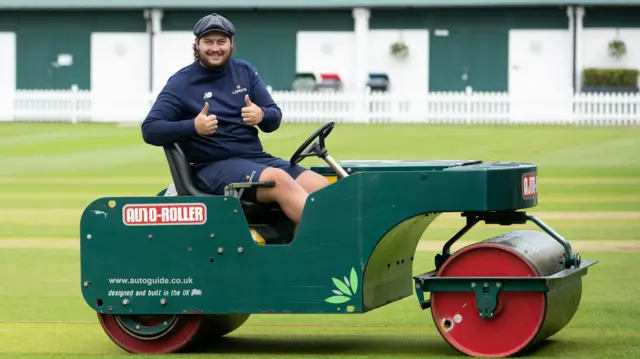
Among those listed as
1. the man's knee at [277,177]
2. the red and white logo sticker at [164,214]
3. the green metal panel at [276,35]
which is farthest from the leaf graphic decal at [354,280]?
the green metal panel at [276,35]

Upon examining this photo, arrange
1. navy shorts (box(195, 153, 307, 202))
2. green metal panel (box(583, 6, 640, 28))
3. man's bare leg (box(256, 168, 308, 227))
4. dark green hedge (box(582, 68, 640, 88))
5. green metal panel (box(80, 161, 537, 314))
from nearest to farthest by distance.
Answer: green metal panel (box(80, 161, 537, 314)), man's bare leg (box(256, 168, 308, 227)), navy shorts (box(195, 153, 307, 202)), dark green hedge (box(582, 68, 640, 88)), green metal panel (box(583, 6, 640, 28))

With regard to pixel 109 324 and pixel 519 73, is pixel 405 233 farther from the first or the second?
pixel 519 73

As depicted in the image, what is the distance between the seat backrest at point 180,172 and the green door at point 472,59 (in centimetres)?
4222

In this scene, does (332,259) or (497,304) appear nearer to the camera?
(497,304)

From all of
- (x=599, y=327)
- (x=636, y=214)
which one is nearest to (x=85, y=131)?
(x=636, y=214)

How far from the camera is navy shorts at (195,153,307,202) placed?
7.99 meters

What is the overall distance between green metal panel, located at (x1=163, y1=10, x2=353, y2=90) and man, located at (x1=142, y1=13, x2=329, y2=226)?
42.5m

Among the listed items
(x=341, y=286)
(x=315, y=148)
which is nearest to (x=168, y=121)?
(x=315, y=148)

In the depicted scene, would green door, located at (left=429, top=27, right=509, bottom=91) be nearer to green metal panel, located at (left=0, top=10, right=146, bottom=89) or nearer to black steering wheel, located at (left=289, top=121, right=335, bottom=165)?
green metal panel, located at (left=0, top=10, right=146, bottom=89)

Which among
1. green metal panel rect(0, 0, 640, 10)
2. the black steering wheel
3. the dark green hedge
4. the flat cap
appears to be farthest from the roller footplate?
green metal panel rect(0, 0, 640, 10)

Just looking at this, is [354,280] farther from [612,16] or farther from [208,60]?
[612,16]

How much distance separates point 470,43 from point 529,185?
42572mm

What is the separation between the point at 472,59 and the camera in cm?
4994

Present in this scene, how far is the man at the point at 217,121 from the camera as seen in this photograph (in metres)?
8.02
